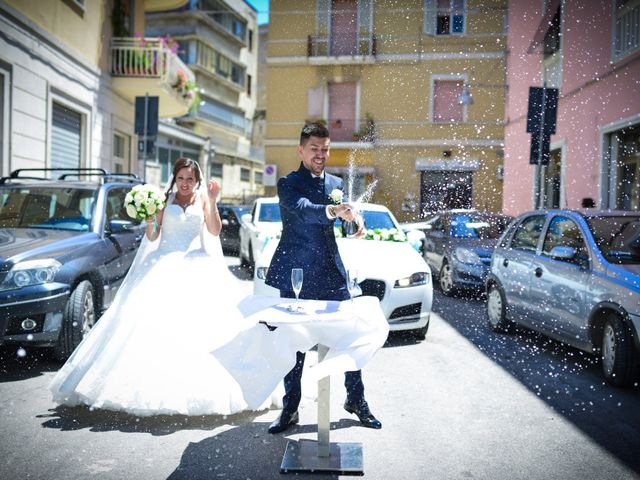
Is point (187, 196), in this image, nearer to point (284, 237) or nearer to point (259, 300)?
point (284, 237)

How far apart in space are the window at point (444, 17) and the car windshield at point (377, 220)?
20.4 m

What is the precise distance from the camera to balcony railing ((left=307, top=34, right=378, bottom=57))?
92.8 feet

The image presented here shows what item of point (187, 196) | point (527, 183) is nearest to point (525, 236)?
point (187, 196)

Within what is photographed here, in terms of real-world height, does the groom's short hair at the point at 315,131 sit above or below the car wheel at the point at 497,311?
above

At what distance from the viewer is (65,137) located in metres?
15.2

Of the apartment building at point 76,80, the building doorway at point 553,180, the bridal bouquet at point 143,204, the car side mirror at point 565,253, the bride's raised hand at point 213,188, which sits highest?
the apartment building at point 76,80

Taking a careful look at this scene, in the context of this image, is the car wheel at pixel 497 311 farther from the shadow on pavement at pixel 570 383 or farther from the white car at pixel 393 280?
the white car at pixel 393 280

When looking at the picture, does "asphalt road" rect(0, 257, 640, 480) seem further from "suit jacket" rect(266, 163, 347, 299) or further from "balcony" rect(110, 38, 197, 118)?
"balcony" rect(110, 38, 197, 118)

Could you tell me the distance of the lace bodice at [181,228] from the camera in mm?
5453

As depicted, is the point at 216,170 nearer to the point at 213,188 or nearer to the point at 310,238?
the point at 213,188

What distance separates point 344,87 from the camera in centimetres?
2906

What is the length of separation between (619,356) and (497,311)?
8.69 ft

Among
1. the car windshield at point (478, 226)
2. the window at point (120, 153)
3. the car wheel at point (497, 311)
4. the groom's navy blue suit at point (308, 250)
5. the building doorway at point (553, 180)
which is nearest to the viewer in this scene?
the groom's navy blue suit at point (308, 250)

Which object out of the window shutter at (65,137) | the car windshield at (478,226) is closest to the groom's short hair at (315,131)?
the car windshield at (478,226)
